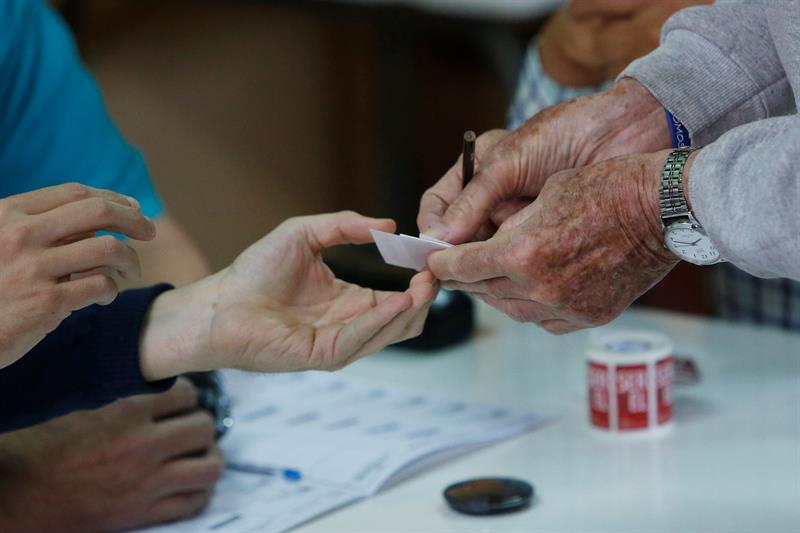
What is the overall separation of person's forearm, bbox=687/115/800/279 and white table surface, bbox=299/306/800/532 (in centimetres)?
26

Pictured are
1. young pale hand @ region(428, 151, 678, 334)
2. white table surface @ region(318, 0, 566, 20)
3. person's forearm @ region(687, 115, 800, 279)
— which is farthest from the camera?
white table surface @ region(318, 0, 566, 20)

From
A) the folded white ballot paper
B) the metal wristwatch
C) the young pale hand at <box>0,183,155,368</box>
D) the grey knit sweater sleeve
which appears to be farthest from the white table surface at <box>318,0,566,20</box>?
the young pale hand at <box>0,183,155,368</box>

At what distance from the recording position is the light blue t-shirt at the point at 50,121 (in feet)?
4.98

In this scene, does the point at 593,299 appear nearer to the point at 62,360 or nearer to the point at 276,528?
the point at 276,528

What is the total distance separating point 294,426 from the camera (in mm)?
1291

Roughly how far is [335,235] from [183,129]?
2361 millimetres

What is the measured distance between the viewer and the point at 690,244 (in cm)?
93

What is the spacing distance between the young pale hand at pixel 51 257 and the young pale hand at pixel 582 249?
306mm

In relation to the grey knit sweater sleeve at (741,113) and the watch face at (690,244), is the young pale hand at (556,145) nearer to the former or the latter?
the grey knit sweater sleeve at (741,113)

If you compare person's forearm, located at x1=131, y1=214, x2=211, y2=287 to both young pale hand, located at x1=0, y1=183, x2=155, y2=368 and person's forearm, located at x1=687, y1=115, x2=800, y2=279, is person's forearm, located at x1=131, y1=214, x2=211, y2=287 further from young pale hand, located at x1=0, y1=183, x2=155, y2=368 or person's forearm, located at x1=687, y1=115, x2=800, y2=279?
person's forearm, located at x1=687, y1=115, x2=800, y2=279

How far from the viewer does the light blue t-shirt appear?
1519 millimetres

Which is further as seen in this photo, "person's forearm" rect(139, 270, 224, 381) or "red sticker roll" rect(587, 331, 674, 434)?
"red sticker roll" rect(587, 331, 674, 434)

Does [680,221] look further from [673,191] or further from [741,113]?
[741,113]

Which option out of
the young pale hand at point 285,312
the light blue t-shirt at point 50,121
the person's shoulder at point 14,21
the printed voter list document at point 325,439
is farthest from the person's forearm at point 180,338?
the person's shoulder at point 14,21
